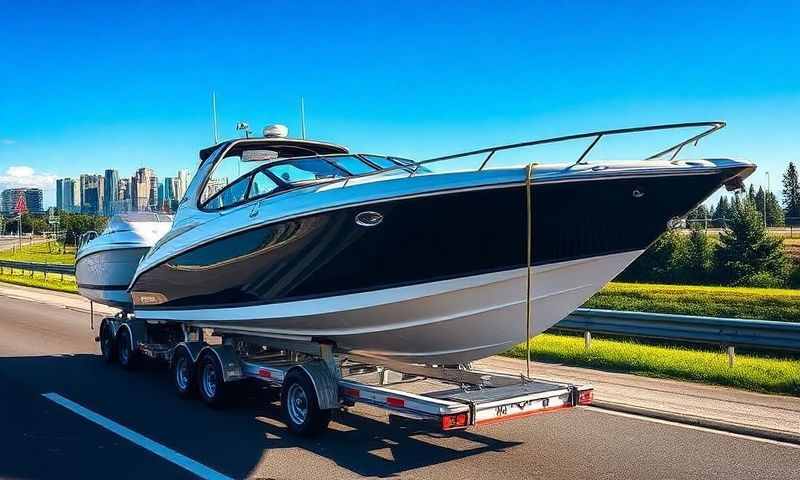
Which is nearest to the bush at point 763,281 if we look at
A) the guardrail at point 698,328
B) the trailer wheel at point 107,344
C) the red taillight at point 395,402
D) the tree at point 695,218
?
the tree at point 695,218

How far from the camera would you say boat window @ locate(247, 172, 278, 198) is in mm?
7684

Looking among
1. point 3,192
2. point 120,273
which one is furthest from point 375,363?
point 3,192

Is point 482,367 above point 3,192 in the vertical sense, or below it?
below

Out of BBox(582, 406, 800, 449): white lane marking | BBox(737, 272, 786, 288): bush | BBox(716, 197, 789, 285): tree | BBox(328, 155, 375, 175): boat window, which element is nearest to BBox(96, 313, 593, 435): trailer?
BBox(582, 406, 800, 449): white lane marking

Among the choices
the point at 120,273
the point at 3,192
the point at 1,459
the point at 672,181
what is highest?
the point at 3,192

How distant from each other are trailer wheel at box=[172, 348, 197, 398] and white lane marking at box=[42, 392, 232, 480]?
111 centimetres

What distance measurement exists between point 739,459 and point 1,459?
6184 mm

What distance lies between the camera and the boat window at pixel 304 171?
24.8ft

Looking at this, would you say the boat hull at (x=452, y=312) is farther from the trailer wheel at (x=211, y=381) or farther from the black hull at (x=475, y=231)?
the trailer wheel at (x=211, y=381)

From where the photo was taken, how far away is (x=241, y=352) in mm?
9000

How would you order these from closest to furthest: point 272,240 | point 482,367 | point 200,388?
point 272,240
point 200,388
point 482,367

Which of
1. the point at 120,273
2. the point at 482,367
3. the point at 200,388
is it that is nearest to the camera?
the point at 200,388

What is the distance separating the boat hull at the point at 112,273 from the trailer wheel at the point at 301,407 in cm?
512

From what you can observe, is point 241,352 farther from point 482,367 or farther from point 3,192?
point 3,192
